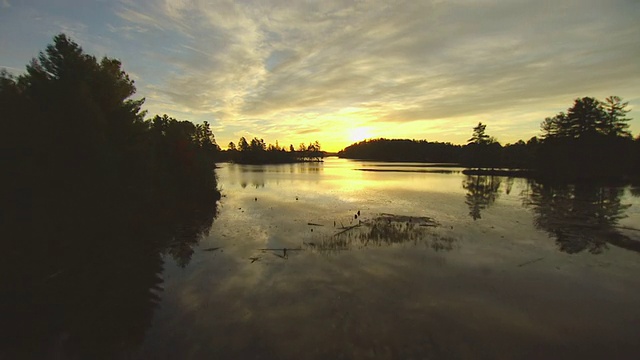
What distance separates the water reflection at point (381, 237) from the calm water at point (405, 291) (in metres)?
0.16

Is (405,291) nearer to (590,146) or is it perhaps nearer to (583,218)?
(583,218)

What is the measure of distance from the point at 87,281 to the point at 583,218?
4284 cm

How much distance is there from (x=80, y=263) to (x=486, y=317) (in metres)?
23.4

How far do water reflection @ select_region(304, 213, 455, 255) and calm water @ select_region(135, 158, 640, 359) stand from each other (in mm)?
162

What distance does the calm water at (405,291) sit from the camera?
35.6ft

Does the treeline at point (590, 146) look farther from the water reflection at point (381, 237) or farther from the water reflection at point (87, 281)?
the water reflection at point (87, 281)

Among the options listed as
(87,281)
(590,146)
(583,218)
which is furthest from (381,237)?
(590,146)

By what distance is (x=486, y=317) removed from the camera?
12.6 metres

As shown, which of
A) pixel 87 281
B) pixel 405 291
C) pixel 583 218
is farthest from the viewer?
pixel 583 218

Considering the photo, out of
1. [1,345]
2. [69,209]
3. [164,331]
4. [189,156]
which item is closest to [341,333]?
[164,331]

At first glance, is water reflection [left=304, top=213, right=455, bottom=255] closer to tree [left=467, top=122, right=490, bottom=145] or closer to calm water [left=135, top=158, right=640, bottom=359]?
calm water [left=135, top=158, right=640, bottom=359]

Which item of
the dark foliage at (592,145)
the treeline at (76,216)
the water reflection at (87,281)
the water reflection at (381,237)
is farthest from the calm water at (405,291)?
the dark foliage at (592,145)

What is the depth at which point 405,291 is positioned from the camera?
15.0 m

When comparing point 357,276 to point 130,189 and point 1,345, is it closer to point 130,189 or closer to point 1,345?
point 1,345
